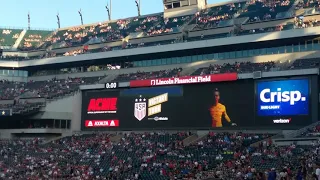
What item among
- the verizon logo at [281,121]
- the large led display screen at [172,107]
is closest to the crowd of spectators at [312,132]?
the verizon logo at [281,121]

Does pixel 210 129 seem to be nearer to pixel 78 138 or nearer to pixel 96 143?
pixel 96 143

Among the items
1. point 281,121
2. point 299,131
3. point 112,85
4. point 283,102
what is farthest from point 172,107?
point 299,131

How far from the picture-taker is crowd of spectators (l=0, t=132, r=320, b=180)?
3200 cm

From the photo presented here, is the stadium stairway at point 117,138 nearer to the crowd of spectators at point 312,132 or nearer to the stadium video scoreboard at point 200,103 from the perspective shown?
the stadium video scoreboard at point 200,103

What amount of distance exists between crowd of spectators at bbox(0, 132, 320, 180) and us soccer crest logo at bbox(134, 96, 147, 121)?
1731mm

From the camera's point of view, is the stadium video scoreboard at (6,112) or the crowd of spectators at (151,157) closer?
the crowd of spectators at (151,157)

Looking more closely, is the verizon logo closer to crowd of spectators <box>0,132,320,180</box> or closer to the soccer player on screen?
crowd of spectators <box>0,132,320,180</box>

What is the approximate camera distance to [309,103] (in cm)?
3834

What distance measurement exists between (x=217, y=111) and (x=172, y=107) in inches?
168

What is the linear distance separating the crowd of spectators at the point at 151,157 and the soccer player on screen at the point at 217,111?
4.18 ft

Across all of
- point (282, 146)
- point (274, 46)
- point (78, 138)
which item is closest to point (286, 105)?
point (282, 146)

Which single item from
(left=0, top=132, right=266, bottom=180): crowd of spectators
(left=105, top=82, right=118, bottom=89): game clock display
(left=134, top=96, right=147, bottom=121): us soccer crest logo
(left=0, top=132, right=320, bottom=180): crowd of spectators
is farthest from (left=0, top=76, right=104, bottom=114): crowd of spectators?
(left=134, top=96, right=147, bottom=121): us soccer crest logo

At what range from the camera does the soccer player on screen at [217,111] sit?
42.6 meters

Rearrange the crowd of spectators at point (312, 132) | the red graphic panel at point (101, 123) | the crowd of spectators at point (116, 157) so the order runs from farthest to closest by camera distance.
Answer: the red graphic panel at point (101, 123) → the crowd of spectators at point (116, 157) → the crowd of spectators at point (312, 132)
